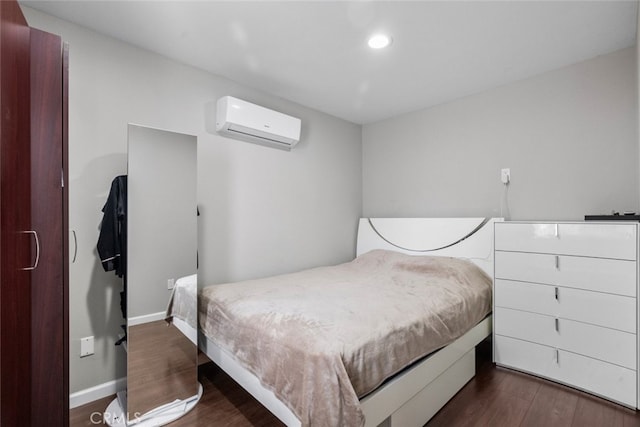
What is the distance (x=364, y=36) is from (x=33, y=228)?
2.13m

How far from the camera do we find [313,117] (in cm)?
342

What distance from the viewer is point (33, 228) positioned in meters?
1.19

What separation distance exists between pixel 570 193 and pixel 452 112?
133cm

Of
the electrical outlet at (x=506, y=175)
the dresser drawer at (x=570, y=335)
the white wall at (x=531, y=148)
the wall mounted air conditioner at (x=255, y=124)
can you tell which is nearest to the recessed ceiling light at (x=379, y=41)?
the white wall at (x=531, y=148)

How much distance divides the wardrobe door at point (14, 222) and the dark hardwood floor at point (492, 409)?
931mm

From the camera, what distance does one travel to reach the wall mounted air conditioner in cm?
251

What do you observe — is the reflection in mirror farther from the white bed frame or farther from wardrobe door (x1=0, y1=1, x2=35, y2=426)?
wardrobe door (x1=0, y1=1, x2=35, y2=426)

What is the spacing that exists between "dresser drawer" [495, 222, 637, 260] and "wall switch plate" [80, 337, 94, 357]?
3.06 meters

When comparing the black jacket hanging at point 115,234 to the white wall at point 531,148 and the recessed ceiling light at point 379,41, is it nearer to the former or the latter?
the recessed ceiling light at point 379,41

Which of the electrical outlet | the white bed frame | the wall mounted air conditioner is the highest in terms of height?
the wall mounted air conditioner

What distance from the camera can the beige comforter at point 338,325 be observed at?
1225 mm

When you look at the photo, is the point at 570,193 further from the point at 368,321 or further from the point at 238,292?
the point at 238,292

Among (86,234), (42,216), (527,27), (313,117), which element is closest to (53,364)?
(42,216)

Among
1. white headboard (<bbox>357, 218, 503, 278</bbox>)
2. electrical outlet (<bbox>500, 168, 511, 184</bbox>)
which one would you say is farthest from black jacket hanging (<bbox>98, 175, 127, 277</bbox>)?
electrical outlet (<bbox>500, 168, 511, 184</bbox>)
